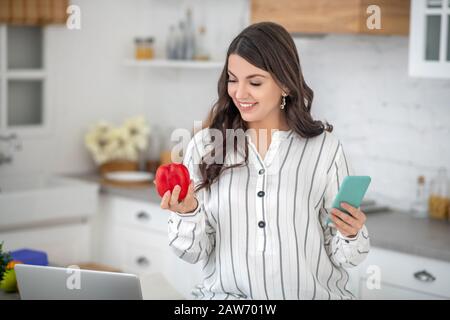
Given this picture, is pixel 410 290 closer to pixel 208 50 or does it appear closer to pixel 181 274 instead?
pixel 181 274

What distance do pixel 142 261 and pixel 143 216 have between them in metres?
0.25

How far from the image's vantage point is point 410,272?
10.0 ft

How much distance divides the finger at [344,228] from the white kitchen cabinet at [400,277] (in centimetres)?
107

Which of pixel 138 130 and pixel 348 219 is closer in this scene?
pixel 348 219

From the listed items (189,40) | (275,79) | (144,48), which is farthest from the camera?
(144,48)

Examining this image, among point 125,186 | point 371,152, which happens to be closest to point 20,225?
point 125,186

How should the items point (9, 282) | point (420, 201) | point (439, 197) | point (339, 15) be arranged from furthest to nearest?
point (420, 201) → point (439, 197) → point (339, 15) → point (9, 282)

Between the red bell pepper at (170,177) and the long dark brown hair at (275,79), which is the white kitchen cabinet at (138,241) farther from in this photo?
the red bell pepper at (170,177)

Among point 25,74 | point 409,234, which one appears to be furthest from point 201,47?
point 409,234

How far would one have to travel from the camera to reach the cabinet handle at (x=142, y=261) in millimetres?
4105

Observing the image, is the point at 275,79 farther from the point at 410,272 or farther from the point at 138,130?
the point at 138,130

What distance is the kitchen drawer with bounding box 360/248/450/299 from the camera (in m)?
2.95

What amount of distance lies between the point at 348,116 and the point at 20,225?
1681 millimetres

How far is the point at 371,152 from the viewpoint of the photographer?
3.76m
